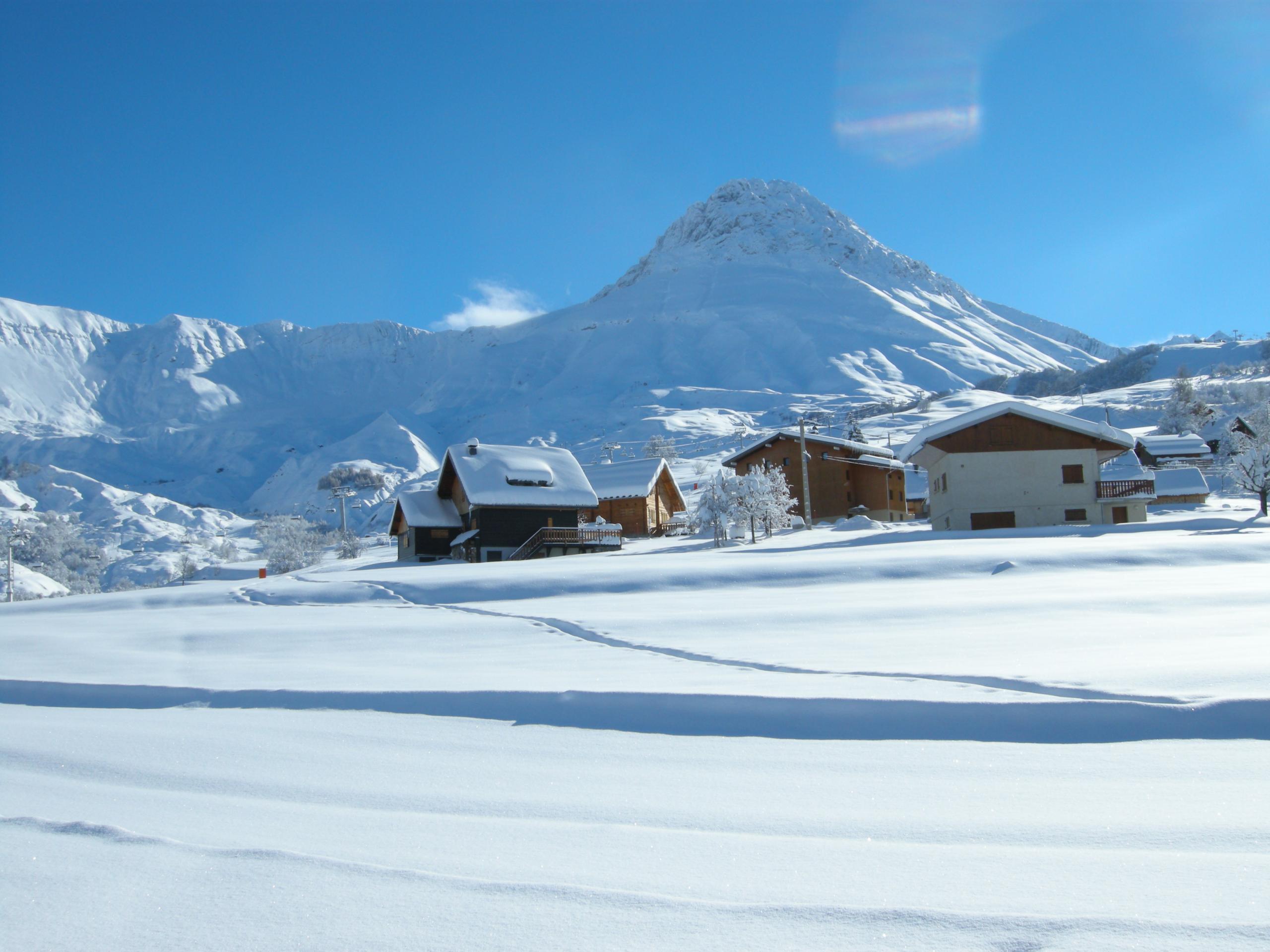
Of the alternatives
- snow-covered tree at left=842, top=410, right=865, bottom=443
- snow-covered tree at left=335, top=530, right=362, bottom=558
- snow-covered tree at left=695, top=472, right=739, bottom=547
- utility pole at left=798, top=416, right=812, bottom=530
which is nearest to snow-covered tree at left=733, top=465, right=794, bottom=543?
snow-covered tree at left=695, top=472, right=739, bottom=547

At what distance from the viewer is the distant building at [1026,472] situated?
35969 millimetres

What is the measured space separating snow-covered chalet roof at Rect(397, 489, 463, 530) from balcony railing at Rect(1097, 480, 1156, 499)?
32305 mm

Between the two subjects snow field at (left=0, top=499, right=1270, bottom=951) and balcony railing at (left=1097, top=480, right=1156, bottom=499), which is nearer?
snow field at (left=0, top=499, right=1270, bottom=951)

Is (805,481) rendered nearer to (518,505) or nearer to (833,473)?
(833,473)

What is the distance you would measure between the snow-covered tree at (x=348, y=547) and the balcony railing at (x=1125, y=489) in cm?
5130

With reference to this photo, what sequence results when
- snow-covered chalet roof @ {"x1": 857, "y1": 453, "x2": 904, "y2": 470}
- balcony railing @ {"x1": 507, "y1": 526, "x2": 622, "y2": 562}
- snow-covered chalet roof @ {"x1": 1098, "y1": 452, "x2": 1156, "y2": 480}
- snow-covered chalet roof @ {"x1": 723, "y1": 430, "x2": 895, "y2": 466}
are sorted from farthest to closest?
1. snow-covered chalet roof @ {"x1": 1098, "y1": 452, "x2": 1156, "y2": 480}
2. snow-covered chalet roof @ {"x1": 857, "y1": 453, "x2": 904, "y2": 470}
3. snow-covered chalet roof @ {"x1": 723, "y1": 430, "x2": 895, "y2": 466}
4. balcony railing @ {"x1": 507, "y1": 526, "x2": 622, "y2": 562}

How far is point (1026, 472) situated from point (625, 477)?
2692cm

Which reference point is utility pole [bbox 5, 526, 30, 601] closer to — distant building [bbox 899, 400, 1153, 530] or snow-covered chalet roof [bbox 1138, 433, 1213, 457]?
distant building [bbox 899, 400, 1153, 530]

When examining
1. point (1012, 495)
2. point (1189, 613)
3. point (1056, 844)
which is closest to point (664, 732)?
point (1056, 844)

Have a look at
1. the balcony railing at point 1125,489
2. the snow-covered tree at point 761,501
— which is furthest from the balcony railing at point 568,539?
the balcony railing at point 1125,489

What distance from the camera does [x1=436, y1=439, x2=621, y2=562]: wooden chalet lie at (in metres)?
42.7

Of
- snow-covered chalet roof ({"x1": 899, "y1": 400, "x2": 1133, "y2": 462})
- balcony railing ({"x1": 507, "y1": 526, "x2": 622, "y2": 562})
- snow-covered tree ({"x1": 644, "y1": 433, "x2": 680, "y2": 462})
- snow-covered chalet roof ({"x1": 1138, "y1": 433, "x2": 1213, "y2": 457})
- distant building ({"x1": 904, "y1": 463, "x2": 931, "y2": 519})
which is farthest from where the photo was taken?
snow-covered tree ({"x1": 644, "y1": 433, "x2": 680, "y2": 462})

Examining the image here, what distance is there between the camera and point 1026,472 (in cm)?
3619

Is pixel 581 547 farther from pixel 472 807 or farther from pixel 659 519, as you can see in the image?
pixel 472 807
